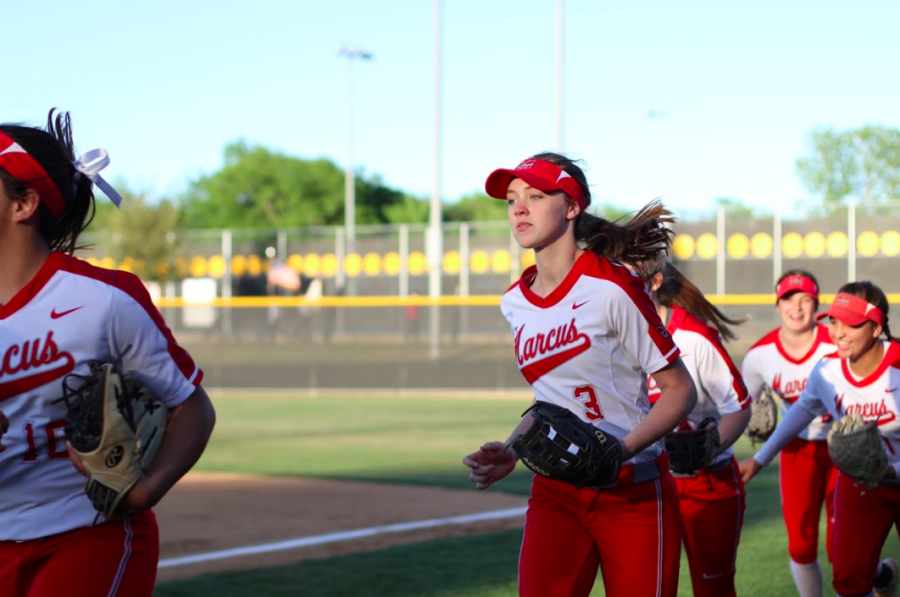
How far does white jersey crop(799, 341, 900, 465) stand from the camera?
5.13 m

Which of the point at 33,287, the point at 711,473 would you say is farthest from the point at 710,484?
the point at 33,287

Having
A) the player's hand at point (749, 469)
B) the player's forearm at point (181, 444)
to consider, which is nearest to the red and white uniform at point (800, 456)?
the player's hand at point (749, 469)

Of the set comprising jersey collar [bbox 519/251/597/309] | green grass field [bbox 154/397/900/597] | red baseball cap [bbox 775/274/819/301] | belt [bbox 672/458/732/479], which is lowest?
green grass field [bbox 154/397/900/597]

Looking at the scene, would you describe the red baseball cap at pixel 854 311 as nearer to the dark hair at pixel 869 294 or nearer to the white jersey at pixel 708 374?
the dark hair at pixel 869 294

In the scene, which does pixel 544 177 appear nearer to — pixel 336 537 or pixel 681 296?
pixel 681 296

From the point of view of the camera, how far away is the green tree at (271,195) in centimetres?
8100

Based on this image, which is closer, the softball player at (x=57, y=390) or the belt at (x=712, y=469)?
the softball player at (x=57, y=390)

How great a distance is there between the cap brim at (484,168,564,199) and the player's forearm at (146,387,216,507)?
1.37 m

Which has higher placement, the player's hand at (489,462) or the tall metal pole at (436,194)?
the tall metal pole at (436,194)

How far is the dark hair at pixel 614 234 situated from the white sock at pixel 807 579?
262cm

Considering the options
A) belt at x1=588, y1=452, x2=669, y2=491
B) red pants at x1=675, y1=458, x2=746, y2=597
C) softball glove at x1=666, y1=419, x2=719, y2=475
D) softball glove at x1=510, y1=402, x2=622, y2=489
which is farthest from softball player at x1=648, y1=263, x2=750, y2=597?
softball glove at x1=510, y1=402, x2=622, y2=489

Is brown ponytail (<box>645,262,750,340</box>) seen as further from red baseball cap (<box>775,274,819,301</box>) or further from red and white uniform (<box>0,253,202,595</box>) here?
red and white uniform (<box>0,253,202,595</box>)

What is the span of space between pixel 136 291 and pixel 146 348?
146mm

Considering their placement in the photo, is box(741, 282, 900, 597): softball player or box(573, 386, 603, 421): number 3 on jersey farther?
box(741, 282, 900, 597): softball player
